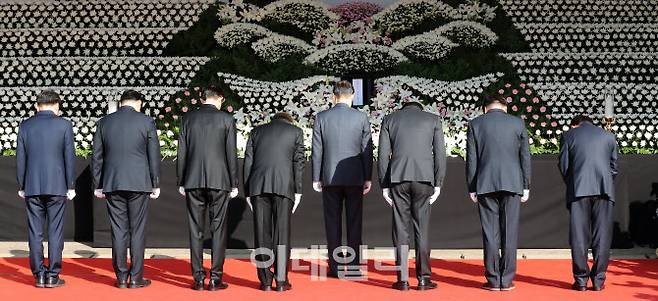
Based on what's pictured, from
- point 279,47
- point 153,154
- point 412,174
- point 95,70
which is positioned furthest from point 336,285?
point 95,70

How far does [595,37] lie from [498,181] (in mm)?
6201

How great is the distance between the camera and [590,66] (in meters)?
11.6

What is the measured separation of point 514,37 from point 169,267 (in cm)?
644

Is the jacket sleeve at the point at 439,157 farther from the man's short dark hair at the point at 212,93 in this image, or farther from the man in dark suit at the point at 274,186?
the man's short dark hair at the point at 212,93

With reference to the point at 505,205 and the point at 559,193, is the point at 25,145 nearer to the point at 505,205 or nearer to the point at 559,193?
the point at 505,205

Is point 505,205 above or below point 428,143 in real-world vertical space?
below

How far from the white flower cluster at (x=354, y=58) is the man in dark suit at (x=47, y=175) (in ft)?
19.0

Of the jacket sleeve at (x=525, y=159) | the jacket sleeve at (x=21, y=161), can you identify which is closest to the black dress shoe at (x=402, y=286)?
the jacket sleeve at (x=525, y=159)

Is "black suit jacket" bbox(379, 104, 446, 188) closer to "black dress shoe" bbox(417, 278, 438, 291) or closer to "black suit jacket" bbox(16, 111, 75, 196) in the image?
"black dress shoe" bbox(417, 278, 438, 291)

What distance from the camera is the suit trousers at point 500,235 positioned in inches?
244

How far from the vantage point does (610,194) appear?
20.5 ft

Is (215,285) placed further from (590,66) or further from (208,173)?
(590,66)

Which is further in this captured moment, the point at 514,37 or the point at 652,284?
the point at 514,37

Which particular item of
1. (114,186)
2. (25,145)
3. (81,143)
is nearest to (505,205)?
(114,186)
